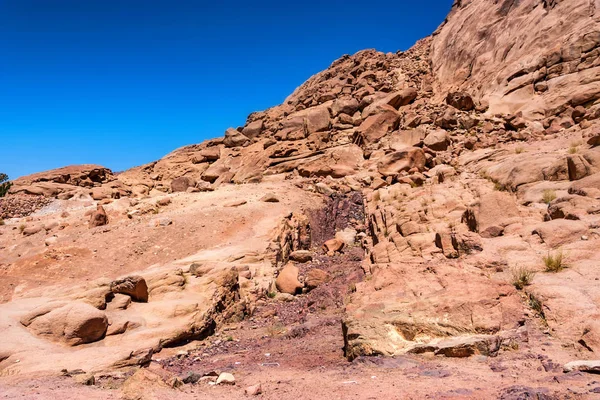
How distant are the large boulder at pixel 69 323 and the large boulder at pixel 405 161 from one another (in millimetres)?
14706

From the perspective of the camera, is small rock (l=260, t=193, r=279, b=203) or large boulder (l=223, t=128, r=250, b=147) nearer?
small rock (l=260, t=193, r=279, b=203)

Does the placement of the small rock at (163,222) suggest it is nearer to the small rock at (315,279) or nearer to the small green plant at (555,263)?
the small rock at (315,279)

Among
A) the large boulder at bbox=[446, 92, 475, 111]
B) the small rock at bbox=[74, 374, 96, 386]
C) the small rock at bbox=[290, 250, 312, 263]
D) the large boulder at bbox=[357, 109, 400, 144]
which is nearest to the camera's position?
the small rock at bbox=[74, 374, 96, 386]

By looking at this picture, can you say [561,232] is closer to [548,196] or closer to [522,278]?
[522,278]

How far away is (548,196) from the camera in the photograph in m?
8.66

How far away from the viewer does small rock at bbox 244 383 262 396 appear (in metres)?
4.24

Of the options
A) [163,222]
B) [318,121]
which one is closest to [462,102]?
[318,121]

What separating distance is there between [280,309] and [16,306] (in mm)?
5734

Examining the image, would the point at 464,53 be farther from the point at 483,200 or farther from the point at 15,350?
the point at 15,350

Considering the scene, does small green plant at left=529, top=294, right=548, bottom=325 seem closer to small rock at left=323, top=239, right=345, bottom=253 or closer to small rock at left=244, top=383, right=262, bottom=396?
small rock at left=244, top=383, right=262, bottom=396

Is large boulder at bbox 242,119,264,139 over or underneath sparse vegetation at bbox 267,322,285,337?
over

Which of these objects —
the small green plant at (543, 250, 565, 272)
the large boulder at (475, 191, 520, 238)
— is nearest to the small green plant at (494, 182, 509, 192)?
the large boulder at (475, 191, 520, 238)

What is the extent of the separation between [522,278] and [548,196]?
12.7 ft

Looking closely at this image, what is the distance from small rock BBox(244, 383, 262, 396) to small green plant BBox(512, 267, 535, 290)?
4121 millimetres
